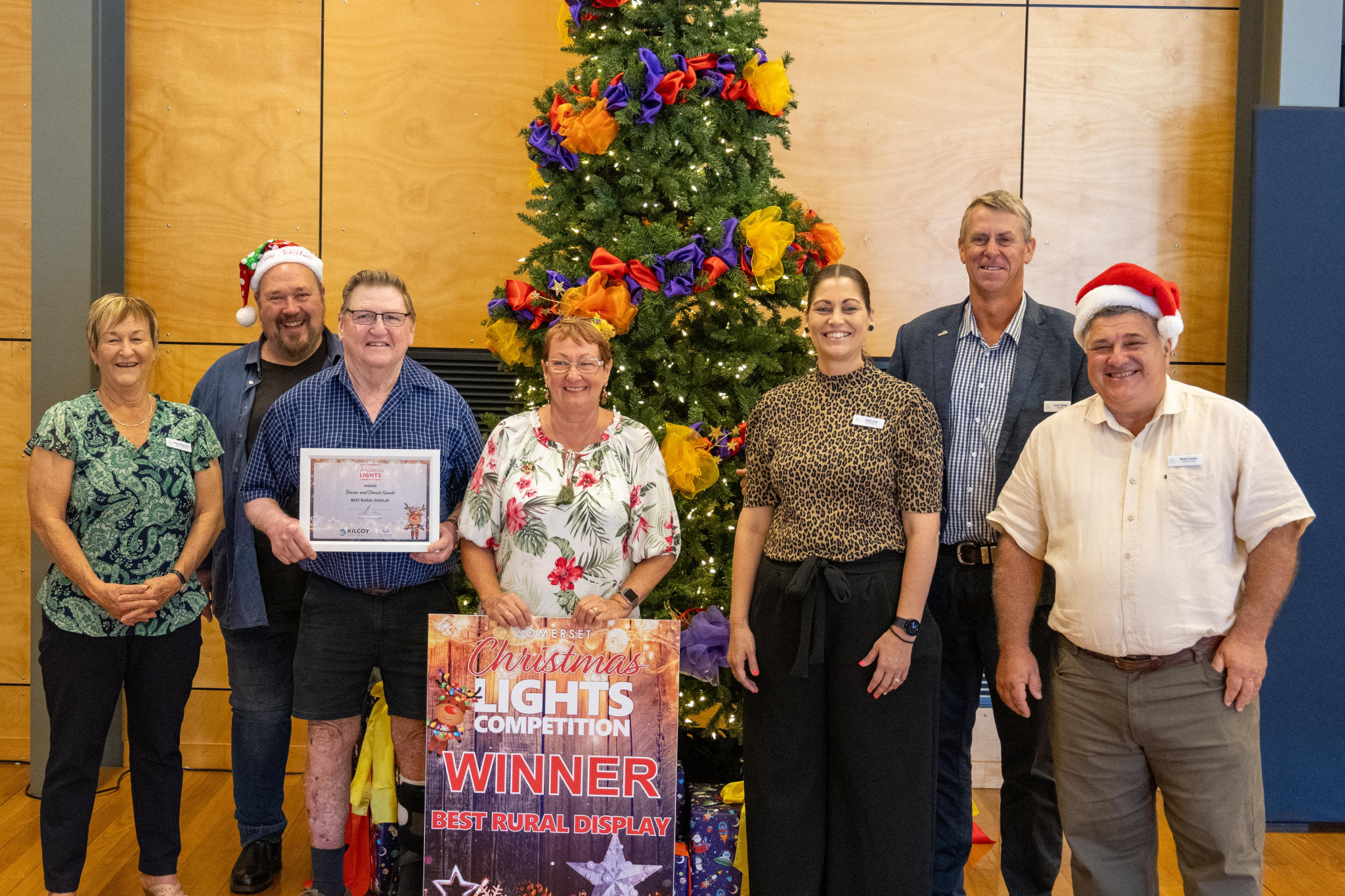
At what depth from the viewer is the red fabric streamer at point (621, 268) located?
9.29ft

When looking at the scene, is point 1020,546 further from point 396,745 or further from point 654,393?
point 396,745

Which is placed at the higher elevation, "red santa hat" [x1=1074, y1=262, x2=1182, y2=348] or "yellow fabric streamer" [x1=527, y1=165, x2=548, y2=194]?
"yellow fabric streamer" [x1=527, y1=165, x2=548, y2=194]

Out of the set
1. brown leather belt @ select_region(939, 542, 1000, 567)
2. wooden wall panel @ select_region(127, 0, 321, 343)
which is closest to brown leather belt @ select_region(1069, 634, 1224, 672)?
brown leather belt @ select_region(939, 542, 1000, 567)

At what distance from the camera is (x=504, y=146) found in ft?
12.9

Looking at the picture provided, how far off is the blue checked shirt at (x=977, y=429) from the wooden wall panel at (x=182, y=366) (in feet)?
9.36

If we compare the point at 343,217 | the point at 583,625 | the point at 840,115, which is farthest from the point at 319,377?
the point at 840,115

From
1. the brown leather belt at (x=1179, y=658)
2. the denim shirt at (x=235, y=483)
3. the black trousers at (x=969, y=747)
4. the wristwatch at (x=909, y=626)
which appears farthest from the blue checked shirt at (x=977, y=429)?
the denim shirt at (x=235, y=483)

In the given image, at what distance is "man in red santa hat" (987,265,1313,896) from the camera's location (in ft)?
6.56

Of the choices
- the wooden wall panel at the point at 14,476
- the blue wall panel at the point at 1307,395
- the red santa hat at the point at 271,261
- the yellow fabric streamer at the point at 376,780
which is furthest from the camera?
the wooden wall panel at the point at 14,476

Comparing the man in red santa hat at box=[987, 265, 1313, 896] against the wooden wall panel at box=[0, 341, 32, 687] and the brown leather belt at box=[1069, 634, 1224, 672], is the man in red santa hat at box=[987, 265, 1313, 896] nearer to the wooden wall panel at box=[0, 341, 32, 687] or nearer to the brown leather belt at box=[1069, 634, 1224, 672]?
the brown leather belt at box=[1069, 634, 1224, 672]

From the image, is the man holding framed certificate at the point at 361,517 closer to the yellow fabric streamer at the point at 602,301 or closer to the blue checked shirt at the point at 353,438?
the blue checked shirt at the point at 353,438

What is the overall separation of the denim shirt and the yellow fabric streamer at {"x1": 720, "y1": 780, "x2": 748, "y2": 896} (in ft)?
4.84

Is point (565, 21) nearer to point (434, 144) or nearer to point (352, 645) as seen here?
point (434, 144)

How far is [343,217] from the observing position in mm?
3938
